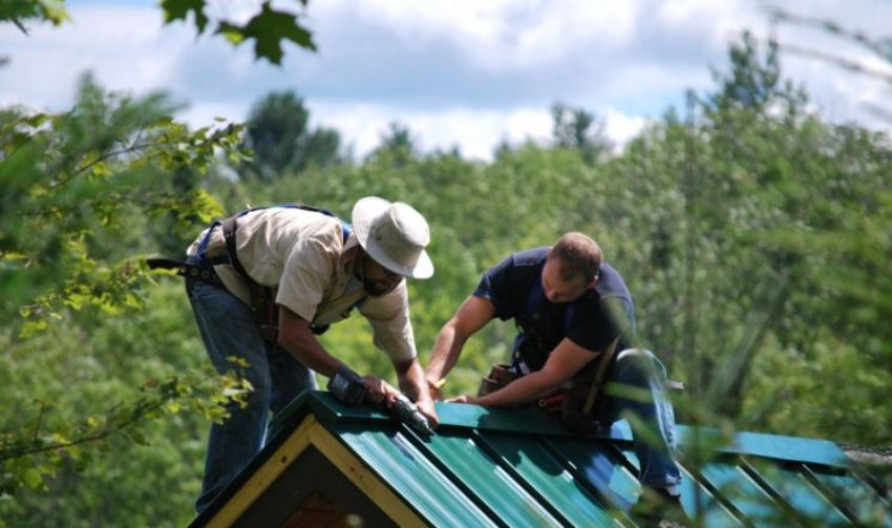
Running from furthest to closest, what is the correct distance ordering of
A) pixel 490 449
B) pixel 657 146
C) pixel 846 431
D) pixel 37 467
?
1. pixel 657 146
2. pixel 490 449
3. pixel 37 467
4. pixel 846 431

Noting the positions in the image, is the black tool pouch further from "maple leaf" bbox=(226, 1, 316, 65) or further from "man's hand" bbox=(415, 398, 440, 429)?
"maple leaf" bbox=(226, 1, 316, 65)

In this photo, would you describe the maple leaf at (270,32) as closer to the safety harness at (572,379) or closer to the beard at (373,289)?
the beard at (373,289)

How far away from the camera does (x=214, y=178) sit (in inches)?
2015

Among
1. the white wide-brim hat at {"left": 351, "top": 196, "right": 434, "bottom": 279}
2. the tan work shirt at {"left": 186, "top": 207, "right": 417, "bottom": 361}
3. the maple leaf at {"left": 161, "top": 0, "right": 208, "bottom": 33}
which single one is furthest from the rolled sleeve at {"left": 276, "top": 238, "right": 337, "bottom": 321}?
the maple leaf at {"left": 161, "top": 0, "right": 208, "bottom": 33}

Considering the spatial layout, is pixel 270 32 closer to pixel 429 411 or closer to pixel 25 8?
pixel 25 8

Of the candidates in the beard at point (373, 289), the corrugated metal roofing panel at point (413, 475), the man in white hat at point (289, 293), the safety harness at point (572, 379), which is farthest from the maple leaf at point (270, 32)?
the safety harness at point (572, 379)

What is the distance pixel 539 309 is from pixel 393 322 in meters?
0.67

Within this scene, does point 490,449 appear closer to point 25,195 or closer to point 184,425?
point 25,195

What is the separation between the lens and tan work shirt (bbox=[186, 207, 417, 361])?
23.3ft

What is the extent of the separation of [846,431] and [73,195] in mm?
1248

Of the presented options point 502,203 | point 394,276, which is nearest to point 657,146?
point 502,203

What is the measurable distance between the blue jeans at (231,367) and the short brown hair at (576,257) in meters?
1.20

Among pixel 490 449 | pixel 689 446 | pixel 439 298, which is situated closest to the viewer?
pixel 689 446

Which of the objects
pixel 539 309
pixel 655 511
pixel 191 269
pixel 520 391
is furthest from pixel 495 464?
pixel 655 511
